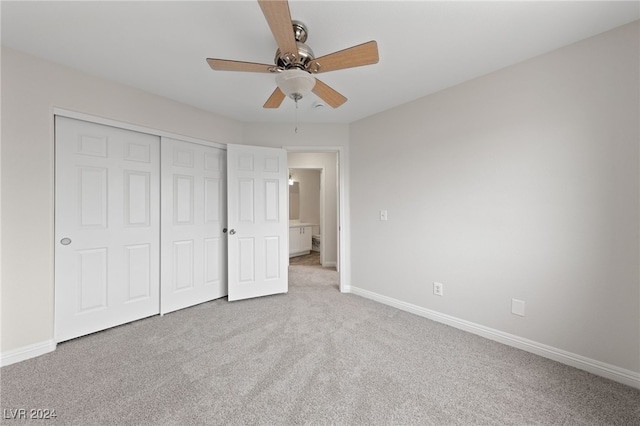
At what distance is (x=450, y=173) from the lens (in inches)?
97.9

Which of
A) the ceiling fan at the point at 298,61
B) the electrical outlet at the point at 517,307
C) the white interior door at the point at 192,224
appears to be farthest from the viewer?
the white interior door at the point at 192,224

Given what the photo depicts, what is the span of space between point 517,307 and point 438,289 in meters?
0.66

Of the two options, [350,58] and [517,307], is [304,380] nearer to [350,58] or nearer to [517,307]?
[517,307]

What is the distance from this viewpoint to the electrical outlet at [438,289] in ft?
8.43

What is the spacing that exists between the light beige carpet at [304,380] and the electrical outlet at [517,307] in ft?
0.99

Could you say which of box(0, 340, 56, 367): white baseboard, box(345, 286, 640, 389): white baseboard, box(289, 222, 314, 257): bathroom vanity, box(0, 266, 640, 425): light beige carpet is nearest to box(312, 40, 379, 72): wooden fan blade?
box(0, 266, 640, 425): light beige carpet

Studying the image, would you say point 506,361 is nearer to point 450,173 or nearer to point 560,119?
point 450,173

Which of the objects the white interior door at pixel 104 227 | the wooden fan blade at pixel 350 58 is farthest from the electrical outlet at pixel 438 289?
the white interior door at pixel 104 227

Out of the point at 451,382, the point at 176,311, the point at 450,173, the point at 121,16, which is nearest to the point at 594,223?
the point at 450,173

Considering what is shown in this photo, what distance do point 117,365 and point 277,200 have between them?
2.23 m

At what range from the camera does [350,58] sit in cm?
146

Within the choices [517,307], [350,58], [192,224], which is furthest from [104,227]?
[517,307]

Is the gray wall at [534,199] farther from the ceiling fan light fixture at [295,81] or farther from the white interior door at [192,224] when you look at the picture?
the white interior door at [192,224]

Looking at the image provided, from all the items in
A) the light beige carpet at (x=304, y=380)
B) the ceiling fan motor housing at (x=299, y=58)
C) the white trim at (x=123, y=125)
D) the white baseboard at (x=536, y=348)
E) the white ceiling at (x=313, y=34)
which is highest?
the white ceiling at (x=313, y=34)
